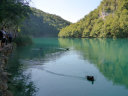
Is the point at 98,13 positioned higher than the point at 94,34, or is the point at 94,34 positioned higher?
the point at 98,13

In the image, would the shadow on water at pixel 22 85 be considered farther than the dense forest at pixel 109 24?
No

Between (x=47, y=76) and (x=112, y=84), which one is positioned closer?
(x=112, y=84)

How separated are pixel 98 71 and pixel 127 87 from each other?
4065mm

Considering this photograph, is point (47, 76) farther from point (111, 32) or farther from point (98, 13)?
point (98, 13)

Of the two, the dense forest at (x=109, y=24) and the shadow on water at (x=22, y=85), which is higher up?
the dense forest at (x=109, y=24)

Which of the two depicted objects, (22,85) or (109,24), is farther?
(109,24)

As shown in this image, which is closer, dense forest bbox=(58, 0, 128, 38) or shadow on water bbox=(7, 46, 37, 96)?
shadow on water bbox=(7, 46, 37, 96)

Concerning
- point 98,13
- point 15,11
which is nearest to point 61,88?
point 15,11

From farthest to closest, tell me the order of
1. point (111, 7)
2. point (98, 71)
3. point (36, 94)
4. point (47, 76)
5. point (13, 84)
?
1. point (111, 7)
2. point (98, 71)
3. point (47, 76)
4. point (13, 84)
5. point (36, 94)

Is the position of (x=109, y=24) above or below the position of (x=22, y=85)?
above

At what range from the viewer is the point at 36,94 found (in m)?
9.62

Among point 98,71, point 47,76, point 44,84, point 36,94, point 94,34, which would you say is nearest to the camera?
point 36,94

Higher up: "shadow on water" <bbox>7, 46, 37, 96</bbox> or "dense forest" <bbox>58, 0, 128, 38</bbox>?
"dense forest" <bbox>58, 0, 128, 38</bbox>

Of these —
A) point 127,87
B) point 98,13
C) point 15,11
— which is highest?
point 98,13
